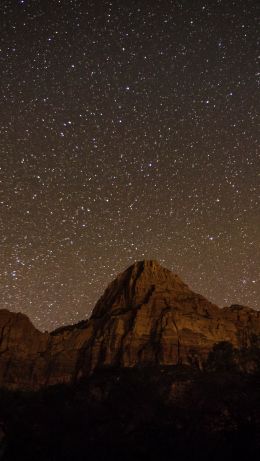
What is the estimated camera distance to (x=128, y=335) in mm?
85188

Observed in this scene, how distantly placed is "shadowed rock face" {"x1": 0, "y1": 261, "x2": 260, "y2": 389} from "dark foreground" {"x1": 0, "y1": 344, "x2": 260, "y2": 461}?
35325 millimetres

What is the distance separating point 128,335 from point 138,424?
163 ft

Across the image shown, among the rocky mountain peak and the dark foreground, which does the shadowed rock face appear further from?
the dark foreground

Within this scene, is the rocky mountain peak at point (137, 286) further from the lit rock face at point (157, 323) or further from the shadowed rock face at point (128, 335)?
the shadowed rock face at point (128, 335)

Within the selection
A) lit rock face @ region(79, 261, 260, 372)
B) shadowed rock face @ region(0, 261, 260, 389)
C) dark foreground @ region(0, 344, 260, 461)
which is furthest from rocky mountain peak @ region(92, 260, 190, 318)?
dark foreground @ region(0, 344, 260, 461)

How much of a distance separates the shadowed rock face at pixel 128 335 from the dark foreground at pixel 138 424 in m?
35.3

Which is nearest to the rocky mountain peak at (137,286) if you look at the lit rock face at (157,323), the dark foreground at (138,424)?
the lit rock face at (157,323)

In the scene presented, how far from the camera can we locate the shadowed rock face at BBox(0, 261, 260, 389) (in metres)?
83.3

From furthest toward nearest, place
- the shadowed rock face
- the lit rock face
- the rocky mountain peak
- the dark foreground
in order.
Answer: the rocky mountain peak, the shadowed rock face, the lit rock face, the dark foreground

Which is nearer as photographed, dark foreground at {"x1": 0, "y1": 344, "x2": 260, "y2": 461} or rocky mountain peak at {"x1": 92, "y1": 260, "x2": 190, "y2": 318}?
dark foreground at {"x1": 0, "y1": 344, "x2": 260, "y2": 461}

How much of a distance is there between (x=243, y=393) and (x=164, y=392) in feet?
59.9

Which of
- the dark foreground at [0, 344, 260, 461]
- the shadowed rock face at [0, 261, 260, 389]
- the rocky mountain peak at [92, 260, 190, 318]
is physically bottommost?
the dark foreground at [0, 344, 260, 461]

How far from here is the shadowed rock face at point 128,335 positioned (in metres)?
83.3

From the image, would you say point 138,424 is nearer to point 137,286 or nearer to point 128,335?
point 128,335
